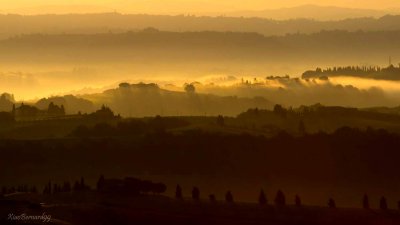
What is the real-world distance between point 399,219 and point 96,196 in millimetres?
43017

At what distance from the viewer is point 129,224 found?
119750 millimetres

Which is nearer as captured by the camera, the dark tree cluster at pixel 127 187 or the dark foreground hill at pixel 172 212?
the dark foreground hill at pixel 172 212

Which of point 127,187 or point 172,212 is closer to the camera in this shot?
point 172,212

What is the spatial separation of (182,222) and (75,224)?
1602 centimetres

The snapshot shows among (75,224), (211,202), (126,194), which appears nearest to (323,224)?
(211,202)

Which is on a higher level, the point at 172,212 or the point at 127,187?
the point at 127,187

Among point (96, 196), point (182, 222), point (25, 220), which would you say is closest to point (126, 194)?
point (96, 196)

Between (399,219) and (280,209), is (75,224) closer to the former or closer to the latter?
(280,209)

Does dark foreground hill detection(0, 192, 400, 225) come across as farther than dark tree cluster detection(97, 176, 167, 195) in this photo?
No

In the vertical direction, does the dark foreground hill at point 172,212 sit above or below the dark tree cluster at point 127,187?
below

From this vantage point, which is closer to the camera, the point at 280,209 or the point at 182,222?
the point at 182,222

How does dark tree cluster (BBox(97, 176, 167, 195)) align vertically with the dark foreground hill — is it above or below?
above

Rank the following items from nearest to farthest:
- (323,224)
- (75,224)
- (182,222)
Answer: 1. (75,224)
2. (182,222)
3. (323,224)

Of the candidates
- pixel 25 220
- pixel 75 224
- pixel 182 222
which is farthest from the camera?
pixel 182 222
